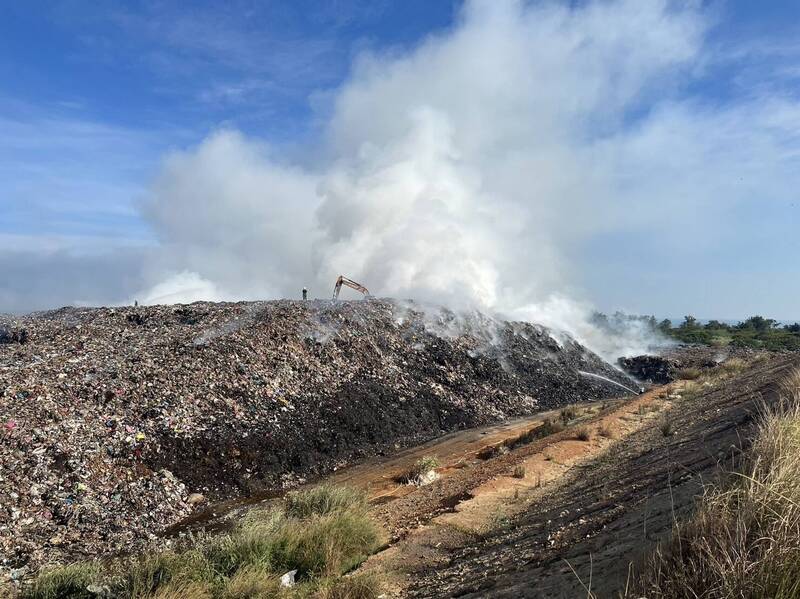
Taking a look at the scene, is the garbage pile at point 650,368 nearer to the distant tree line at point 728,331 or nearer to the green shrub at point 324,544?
the distant tree line at point 728,331

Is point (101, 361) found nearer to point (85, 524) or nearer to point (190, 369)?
point (190, 369)

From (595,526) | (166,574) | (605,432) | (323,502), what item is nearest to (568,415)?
(605,432)

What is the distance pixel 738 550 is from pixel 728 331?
59.9 meters

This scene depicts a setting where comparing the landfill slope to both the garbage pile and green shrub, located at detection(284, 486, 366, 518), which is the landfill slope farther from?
the garbage pile

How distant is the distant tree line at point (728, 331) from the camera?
39.5 metres

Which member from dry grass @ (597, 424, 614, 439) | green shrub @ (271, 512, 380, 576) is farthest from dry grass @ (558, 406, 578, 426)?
green shrub @ (271, 512, 380, 576)

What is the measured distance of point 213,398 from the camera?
13914 millimetres

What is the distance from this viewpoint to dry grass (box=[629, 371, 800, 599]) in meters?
2.88

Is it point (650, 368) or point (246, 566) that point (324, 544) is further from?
point (650, 368)

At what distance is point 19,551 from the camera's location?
7961 millimetres

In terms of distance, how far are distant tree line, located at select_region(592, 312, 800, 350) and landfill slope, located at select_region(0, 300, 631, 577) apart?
54.5 feet

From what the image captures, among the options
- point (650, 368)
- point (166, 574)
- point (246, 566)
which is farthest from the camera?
point (650, 368)

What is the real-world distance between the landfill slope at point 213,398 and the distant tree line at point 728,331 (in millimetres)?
16620

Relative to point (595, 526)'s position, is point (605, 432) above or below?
below
